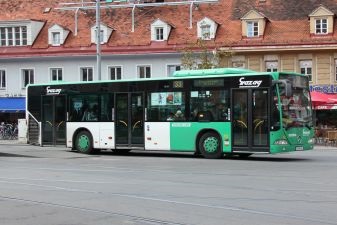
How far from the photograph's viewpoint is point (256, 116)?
22.2 metres

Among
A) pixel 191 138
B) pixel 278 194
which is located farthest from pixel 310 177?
pixel 191 138

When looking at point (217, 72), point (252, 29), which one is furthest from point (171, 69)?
point (217, 72)

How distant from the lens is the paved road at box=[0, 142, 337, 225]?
9766 millimetres

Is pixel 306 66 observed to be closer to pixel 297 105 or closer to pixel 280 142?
pixel 297 105

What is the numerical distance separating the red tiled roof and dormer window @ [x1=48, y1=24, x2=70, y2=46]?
0.50 m

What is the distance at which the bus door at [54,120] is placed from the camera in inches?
1091

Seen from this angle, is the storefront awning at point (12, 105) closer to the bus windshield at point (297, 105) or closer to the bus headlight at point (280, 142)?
the bus windshield at point (297, 105)

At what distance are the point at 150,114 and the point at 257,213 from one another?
15.0m

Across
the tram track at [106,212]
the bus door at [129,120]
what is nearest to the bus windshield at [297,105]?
the bus door at [129,120]

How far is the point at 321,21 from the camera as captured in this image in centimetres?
4375

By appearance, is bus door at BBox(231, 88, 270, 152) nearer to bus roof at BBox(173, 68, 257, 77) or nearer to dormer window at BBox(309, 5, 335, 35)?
bus roof at BBox(173, 68, 257, 77)

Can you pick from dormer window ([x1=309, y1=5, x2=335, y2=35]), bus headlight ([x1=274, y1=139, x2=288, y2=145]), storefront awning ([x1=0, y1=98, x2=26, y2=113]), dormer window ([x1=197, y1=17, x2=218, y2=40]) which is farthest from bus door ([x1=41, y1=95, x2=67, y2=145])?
dormer window ([x1=309, y1=5, x2=335, y2=35])

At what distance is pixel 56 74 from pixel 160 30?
9.02 m

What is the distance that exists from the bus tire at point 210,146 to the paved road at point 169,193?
4.49ft
